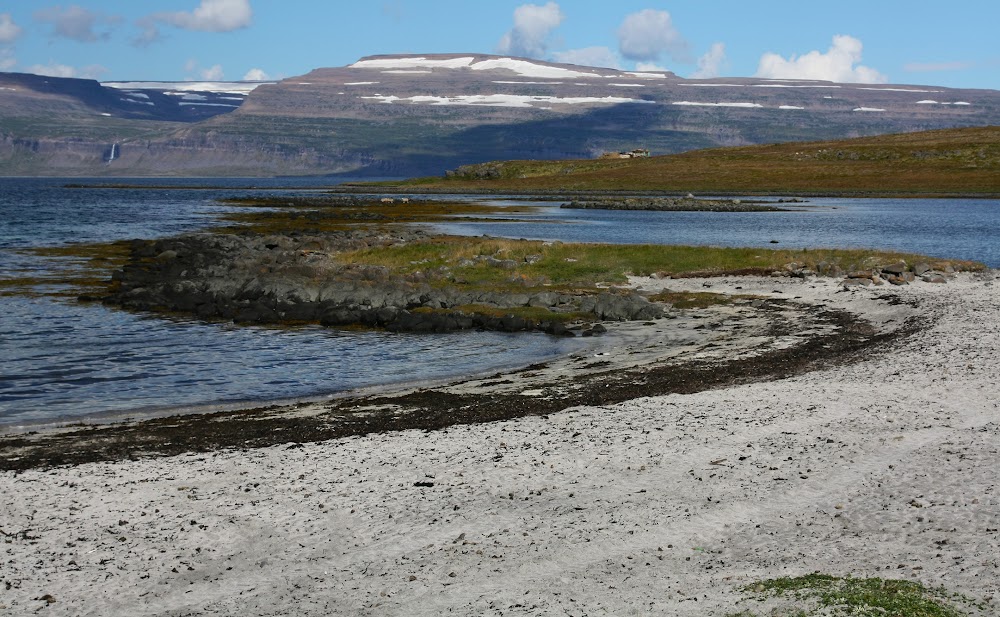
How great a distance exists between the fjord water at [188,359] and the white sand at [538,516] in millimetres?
7073

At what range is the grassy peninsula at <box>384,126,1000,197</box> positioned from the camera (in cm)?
15412

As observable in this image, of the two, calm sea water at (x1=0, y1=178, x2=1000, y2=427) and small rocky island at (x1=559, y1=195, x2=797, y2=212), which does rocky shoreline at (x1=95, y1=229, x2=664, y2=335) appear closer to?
calm sea water at (x1=0, y1=178, x2=1000, y2=427)

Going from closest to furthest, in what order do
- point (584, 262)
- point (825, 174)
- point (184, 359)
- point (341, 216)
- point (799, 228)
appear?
point (184, 359), point (584, 262), point (799, 228), point (341, 216), point (825, 174)

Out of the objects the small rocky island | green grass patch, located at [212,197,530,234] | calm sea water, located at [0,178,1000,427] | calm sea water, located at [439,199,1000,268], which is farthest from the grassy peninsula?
calm sea water, located at [0,178,1000,427]

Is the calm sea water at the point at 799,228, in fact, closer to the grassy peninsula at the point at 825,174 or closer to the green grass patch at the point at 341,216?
the green grass patch at the point at 341,216

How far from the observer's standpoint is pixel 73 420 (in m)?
22.3

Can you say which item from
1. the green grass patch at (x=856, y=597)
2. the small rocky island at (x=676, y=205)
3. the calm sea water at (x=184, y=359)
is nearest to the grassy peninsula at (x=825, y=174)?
the small rocky island at (x=676, y=205)

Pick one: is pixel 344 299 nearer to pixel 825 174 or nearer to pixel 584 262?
pixel 584 262

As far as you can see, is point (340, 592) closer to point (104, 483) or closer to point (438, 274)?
point (104, 483)

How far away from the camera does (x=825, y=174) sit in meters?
170

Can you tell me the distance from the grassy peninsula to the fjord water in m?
126

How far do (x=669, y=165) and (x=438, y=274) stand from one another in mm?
152220

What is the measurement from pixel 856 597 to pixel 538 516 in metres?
4.73

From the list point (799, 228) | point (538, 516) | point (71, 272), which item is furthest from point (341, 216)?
point (538, 516)
